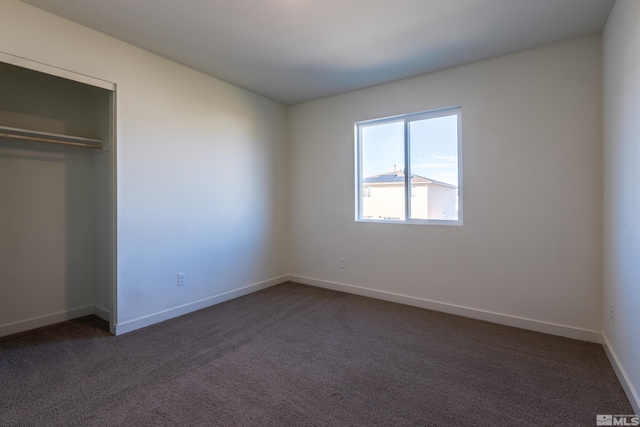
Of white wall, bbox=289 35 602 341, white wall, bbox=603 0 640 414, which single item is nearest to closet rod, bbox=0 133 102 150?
white wall, bbox=289 35 602 341

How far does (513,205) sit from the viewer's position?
287 centimetres

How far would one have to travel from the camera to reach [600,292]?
99.3 inches

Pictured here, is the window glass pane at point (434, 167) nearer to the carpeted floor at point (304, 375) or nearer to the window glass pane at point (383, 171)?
the window glass pane at point (383, 171)

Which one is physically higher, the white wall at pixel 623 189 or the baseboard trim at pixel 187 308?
the white wall at pixel 623 189

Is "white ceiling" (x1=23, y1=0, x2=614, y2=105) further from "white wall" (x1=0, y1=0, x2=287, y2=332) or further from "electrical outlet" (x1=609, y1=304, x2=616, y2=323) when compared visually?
"electrical outlet" (x1=609, y1=304, x2=616, y2=323)

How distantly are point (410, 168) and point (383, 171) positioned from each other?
14.3 inches

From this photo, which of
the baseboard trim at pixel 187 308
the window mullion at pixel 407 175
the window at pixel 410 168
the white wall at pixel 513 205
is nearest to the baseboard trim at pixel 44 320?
the baseboard trim at pixel 187 308

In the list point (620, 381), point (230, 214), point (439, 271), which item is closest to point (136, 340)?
point (230, 214)

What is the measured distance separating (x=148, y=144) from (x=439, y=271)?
131 inches

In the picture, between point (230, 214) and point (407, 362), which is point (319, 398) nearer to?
point (407, 362)

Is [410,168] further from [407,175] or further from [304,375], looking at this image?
[304,375]

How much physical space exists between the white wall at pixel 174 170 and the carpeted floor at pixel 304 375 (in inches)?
22.0

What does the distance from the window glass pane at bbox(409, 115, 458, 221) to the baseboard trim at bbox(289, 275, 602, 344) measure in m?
0.97

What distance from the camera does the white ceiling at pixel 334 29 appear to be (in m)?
2.20
